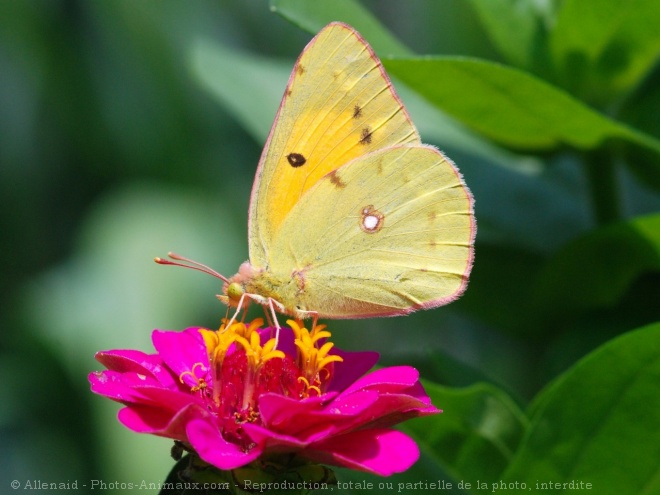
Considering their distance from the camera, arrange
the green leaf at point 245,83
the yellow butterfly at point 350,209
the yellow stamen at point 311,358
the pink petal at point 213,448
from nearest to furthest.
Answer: the pink petal at point 213,448, the yellow stamen at point 311,358, the yellow butterfly at point 350,209, the green leaf at point 245,83

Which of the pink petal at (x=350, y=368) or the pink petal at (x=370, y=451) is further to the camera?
the pink petal at (x=350, y=368)

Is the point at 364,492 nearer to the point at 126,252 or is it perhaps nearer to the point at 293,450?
the point at 293,450

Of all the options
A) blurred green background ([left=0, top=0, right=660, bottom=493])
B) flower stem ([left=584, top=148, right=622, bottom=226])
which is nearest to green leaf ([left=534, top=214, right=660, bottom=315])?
blurred green background ([left=0, top=0, right=660, bottom=493])

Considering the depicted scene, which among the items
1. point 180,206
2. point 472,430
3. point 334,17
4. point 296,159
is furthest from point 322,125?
point 180,206

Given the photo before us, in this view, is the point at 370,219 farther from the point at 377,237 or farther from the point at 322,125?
the point at 322,125

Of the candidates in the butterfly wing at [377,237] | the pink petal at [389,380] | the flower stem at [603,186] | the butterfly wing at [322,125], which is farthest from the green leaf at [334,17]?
the pink petal at [389,380]

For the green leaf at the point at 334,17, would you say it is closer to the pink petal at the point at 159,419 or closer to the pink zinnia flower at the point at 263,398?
the pink zinnia flower at the point at 263,398
